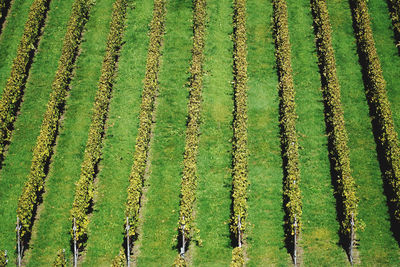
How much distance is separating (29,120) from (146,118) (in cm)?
887

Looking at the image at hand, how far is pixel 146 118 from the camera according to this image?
43.6 m

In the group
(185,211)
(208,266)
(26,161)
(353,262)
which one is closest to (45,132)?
(26,161)

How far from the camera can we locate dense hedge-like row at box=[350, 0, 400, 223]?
39.0 meters

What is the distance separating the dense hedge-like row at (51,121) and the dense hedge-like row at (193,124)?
9.25 metres

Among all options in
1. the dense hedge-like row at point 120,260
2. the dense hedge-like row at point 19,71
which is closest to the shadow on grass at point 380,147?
the dense hedge-like row at point 120,260

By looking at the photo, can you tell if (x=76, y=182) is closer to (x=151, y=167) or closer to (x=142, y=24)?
(x=151, y=167)

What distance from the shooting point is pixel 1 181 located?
41.8 metres

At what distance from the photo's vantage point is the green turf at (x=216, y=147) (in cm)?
3797

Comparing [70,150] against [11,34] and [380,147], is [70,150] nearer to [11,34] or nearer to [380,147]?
[11,34]

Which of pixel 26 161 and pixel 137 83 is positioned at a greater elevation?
pixel 137 83

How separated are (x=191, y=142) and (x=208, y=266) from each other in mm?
8751

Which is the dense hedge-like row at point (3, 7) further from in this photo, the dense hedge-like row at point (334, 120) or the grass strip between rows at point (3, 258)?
the dense hedge-like row at point (334, 120)

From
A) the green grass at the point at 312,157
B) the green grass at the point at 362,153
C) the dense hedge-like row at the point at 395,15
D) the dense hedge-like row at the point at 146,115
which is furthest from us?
the dense hedge-like row at the point at 395,15

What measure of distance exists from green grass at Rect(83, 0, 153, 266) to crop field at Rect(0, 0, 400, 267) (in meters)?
0.10
